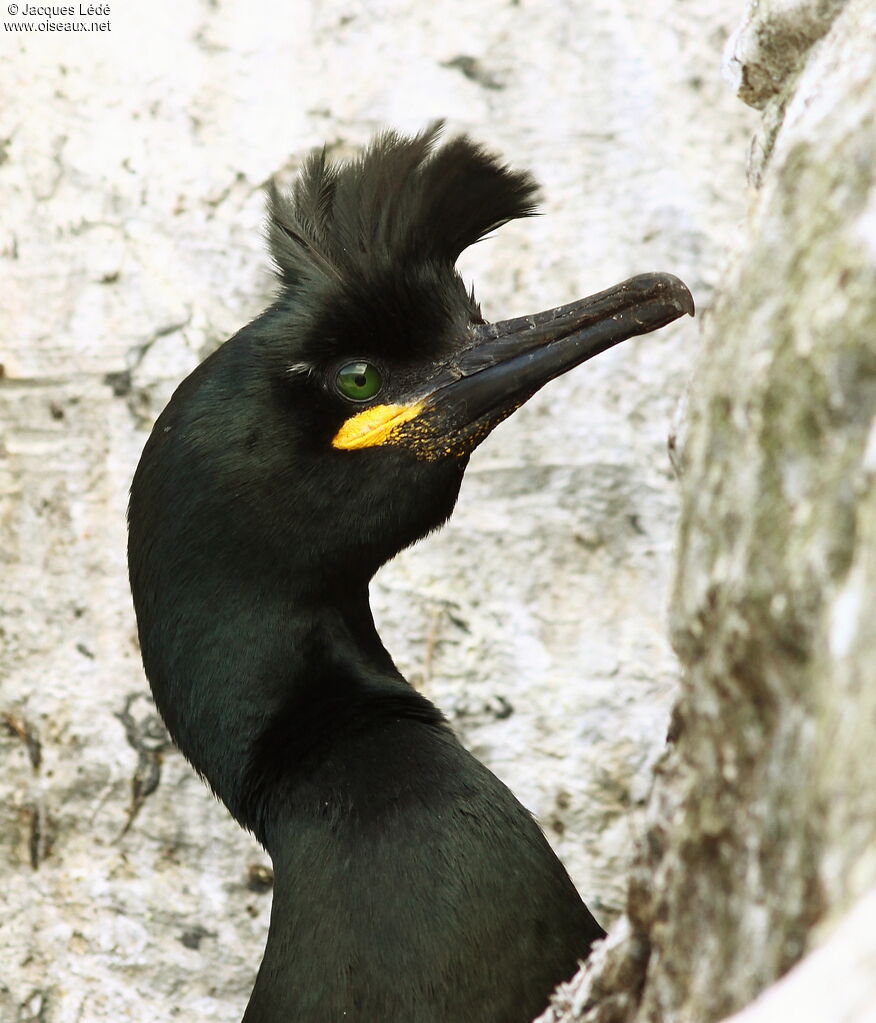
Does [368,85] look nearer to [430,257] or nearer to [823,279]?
[430,257]

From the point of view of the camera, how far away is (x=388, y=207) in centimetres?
240

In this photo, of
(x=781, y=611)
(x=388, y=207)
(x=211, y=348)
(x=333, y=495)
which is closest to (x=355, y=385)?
(x=333, y=495)

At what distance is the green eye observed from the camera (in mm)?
2338

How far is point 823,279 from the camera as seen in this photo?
118 centimetres

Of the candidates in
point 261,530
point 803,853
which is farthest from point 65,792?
point 803,853

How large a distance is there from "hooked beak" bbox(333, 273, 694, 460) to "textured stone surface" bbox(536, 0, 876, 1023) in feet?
2.84

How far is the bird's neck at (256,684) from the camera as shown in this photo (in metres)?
2.36

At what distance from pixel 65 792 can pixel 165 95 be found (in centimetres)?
186

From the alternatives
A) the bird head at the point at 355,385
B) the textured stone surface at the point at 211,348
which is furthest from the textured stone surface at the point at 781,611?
the textured stone surface at the point at 211,348

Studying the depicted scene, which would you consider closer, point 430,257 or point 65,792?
point 430,257

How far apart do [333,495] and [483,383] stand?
309 mm

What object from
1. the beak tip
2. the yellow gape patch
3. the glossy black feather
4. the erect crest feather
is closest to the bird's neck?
the glossy black feather

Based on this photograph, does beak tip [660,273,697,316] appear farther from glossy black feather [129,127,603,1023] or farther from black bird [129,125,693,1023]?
glossy black feather [129,127,603,1023]

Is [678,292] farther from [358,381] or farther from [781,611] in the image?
[781,611]
